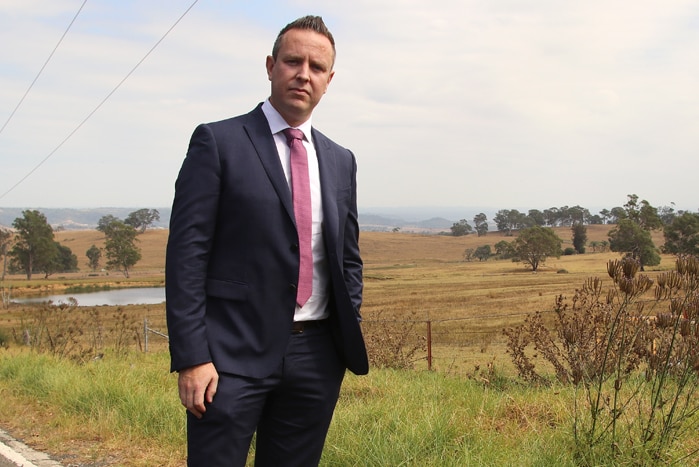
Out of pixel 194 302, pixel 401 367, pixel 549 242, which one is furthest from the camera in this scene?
pixel 549 242

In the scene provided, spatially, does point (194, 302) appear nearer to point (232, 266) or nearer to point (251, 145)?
point (232, 266)

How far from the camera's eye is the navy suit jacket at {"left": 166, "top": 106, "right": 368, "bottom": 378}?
7.04 feet

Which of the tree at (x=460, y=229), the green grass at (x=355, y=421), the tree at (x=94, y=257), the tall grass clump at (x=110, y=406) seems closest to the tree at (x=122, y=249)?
the tree at (x=94, y=257)

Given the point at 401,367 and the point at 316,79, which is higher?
the point at 316,79

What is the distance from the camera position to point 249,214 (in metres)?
2.22

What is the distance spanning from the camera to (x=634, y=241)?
226 feet

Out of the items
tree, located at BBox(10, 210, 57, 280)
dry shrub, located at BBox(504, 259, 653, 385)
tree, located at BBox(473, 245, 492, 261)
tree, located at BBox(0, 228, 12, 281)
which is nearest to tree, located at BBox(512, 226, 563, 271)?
tree, located at BBox(473, 245, 492, 261)

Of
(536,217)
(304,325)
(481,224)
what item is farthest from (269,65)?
(536,217)

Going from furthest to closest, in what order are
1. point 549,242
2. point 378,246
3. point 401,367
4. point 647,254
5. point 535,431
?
point 378,246 → point 549,242 → point 647,254 → point 401,367 → point 535,431

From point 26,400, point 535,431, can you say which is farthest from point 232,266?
point 26,400

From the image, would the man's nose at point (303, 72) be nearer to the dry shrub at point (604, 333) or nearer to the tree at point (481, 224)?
the dry shrub at point (604, 333)

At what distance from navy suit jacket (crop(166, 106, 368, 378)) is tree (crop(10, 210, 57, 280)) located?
A: 10250cm

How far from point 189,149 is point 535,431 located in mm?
2927

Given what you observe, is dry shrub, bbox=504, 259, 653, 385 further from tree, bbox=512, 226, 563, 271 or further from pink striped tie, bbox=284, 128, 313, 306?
tree, bbox=512, 226, 563, 271
